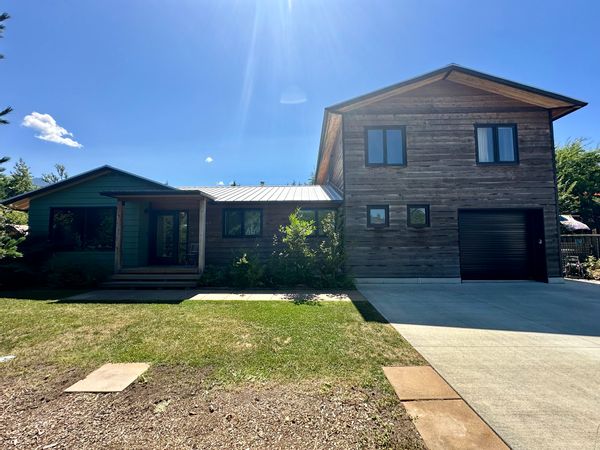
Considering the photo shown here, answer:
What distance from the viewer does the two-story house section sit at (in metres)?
9.94

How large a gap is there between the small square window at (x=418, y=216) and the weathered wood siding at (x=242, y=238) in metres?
3.00

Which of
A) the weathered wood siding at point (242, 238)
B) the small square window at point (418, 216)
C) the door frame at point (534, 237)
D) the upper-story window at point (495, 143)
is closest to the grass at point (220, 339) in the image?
the weathered wood siding at point (242, 238)

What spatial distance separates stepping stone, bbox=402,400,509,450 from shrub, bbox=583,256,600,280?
1300cm

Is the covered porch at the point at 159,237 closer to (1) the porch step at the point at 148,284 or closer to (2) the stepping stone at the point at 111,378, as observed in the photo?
(1) the porch step at the point at 148,284

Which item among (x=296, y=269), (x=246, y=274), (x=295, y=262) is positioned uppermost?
(x=295, y=262)

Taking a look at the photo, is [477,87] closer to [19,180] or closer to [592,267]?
[592,267]

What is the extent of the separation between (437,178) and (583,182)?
66.5ft

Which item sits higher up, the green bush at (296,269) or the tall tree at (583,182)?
the tall tree at (583,182)

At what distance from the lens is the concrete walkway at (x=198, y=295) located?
7.29 m

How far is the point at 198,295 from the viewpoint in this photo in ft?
25.8

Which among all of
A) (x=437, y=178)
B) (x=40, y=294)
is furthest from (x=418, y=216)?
(x=40, y=294)

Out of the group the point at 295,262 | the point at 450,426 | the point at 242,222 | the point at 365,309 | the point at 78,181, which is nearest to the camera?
the point at 450,426

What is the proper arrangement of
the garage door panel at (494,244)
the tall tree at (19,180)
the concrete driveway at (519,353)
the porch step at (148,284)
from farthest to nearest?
1. the tall tree at (19,180)
2. the garage door panel at (494,244)
3. the porch step at (148,284)
4. the concrete driveway at (519,353)

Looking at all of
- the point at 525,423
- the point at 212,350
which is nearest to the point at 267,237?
the point at 212,350
